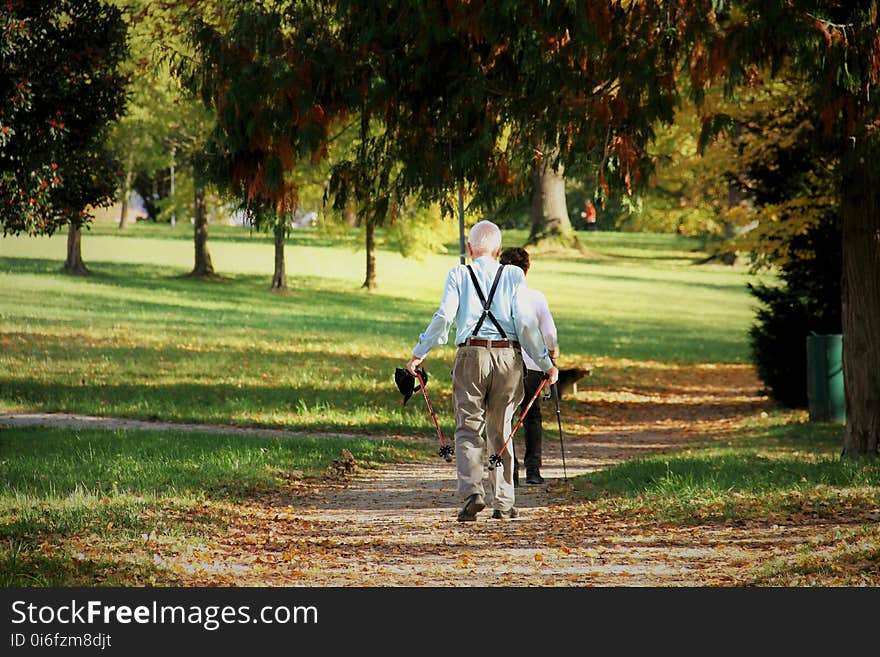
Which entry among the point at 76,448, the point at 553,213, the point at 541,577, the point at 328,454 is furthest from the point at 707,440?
the point at 553,213

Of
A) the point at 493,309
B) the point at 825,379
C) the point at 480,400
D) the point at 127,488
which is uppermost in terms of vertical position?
the point at 493,309

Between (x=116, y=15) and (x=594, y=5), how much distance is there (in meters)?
9.58

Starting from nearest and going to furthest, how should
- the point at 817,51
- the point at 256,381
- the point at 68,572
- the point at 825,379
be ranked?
the point at 68,572
the point at 817,51
the point at 825,379
the point at 256,381

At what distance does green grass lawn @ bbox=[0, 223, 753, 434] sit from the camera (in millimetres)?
20562

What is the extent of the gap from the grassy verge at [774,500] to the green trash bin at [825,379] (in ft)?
Result: 19.7

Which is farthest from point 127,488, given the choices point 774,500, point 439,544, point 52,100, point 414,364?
point 52,100

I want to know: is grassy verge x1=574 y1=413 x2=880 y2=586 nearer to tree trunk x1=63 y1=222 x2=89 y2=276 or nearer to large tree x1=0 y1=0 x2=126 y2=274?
large tree x1=0 y1=0 x2=126 y2=274

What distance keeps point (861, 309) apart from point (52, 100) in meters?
10.3

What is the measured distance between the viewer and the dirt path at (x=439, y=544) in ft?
25.5

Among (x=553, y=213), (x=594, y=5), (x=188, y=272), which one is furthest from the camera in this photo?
(x=553, y=213)

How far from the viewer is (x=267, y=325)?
32719mm

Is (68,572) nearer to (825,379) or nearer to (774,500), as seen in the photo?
(774,500)

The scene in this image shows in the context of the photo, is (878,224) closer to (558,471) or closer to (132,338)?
(558,471)

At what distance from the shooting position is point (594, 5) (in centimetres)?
1048
